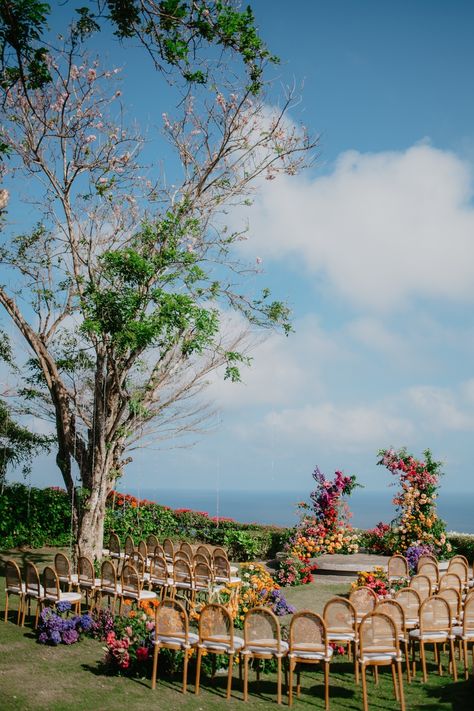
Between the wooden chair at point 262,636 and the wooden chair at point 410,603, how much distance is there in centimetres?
218

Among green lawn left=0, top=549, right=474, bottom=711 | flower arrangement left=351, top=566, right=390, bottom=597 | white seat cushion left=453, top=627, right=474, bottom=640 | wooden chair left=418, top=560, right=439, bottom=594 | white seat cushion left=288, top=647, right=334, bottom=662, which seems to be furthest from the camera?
wooden chair left=418, top=560, right=439, bottom=594

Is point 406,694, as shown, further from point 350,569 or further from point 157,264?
point 157,264

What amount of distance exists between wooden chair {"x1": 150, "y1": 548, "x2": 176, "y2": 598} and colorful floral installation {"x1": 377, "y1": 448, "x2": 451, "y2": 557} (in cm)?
775

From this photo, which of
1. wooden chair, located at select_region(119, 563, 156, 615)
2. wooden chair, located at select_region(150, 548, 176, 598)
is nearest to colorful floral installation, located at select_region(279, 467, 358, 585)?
wooden chair, located at select_region(150, 548, 176, 598)

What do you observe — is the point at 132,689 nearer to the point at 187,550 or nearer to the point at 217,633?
the point at 217,633

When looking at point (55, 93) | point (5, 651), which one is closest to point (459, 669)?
point (5, 651)

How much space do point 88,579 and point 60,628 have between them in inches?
75.7

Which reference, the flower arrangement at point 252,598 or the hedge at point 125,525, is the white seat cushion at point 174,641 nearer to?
the flower arrangement at point 252,598

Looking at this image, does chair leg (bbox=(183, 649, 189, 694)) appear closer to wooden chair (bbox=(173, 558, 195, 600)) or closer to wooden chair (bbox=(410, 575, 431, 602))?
wooden chair (bbox=(173, 558, 195, 600))

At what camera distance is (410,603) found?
8.86 meters

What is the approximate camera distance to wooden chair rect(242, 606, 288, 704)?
7309 mm

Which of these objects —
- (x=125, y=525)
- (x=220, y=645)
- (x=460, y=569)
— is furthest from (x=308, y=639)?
(x=125, y=525)

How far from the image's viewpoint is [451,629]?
8.22m

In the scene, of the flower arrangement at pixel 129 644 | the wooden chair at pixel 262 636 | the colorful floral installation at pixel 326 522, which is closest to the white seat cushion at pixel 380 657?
the wooden chair at pixel 262 636
